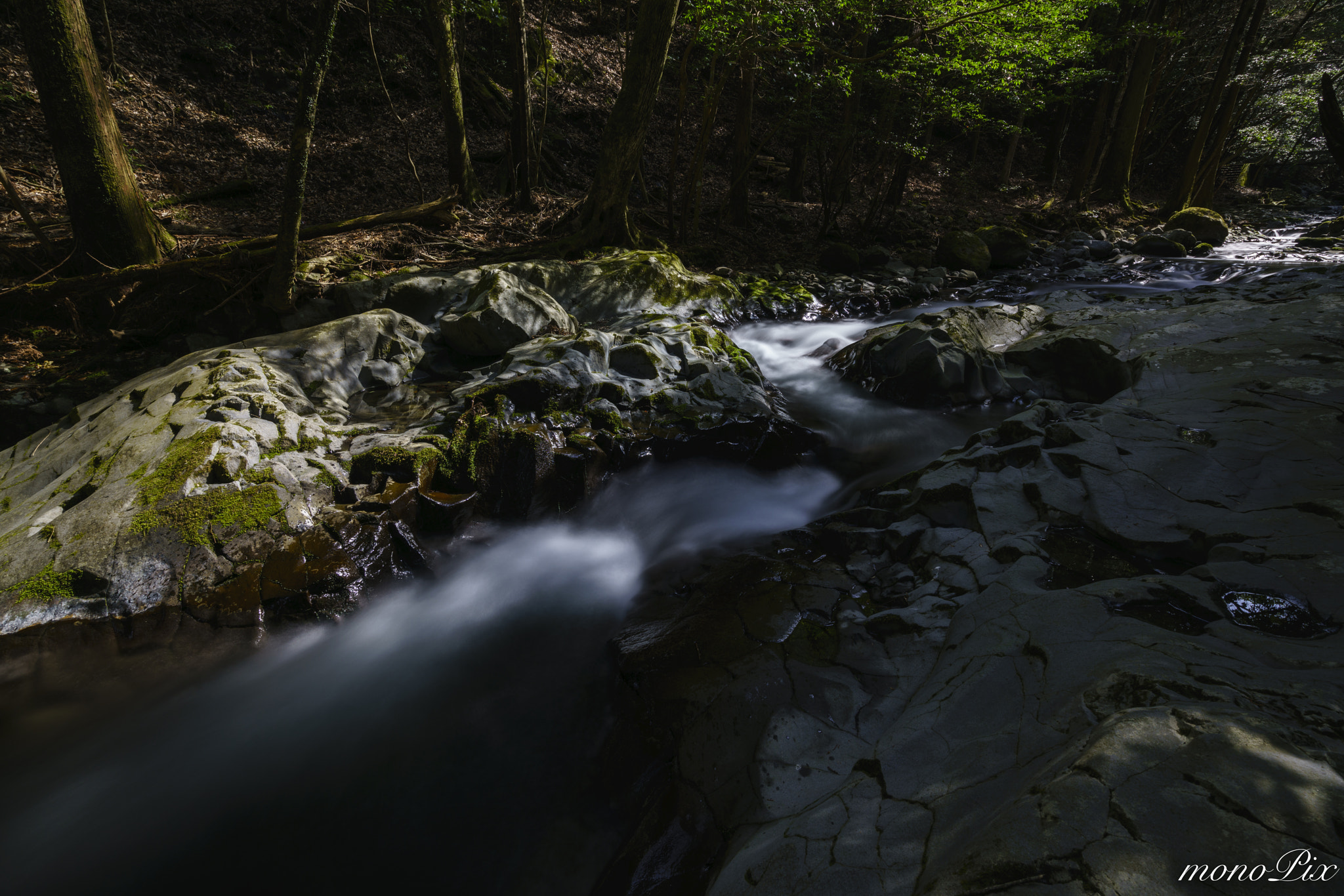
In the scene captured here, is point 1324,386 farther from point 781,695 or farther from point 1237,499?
point 781,695

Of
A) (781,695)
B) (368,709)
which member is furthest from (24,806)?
(781,695)

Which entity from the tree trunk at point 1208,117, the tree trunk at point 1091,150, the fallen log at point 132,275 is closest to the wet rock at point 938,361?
the fallen log at point 132,275

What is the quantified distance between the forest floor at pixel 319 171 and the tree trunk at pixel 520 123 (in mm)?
358

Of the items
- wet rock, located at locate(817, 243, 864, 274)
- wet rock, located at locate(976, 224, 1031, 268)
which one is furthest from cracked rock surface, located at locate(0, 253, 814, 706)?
wet rock, located at locate(976, 224, 1031, 268)

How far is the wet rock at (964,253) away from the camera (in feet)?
41.7

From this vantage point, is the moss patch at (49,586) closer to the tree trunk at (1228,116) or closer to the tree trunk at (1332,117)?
the tree trunk at (1332,117)

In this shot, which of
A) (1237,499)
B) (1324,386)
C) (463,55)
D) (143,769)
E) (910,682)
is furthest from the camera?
(463,55)

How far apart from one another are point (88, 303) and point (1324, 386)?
37.4ft

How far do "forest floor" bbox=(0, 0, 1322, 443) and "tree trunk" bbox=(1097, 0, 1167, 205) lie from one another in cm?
128

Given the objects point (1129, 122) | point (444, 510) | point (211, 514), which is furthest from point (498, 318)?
point (1129, 122)

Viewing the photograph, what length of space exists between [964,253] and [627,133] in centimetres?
822

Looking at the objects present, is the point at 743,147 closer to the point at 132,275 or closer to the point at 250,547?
the point at 132,275

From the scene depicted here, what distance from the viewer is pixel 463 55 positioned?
1338cm

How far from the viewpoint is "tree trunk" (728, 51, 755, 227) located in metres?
10.9
